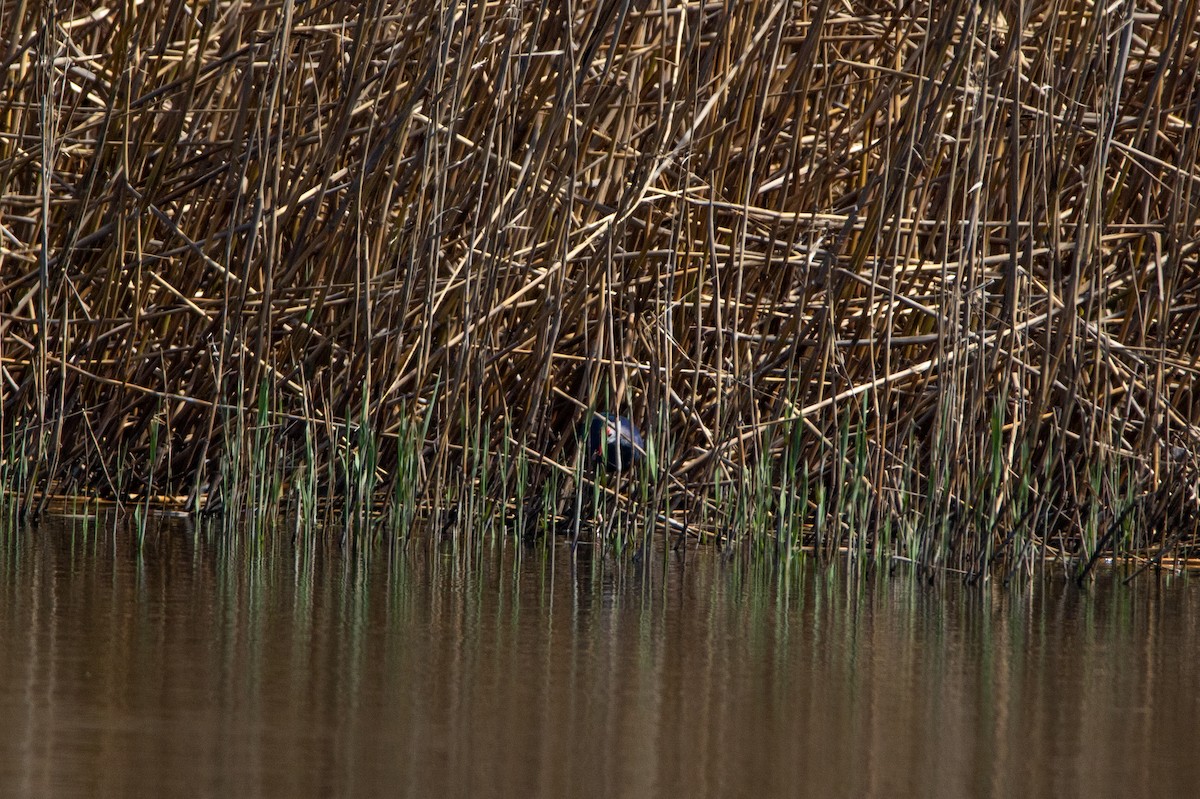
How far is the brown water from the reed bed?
417 mm

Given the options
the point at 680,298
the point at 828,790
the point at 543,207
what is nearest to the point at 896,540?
the point at 680,298

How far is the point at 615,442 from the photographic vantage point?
192 inches

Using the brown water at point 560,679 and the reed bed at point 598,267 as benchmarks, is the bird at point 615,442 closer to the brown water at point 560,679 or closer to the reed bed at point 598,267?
the reed bed at point 598,267

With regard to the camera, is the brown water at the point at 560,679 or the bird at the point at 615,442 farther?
the bird at the point at 615,442

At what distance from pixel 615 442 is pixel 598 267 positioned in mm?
490

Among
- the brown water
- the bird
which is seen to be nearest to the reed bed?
the bird

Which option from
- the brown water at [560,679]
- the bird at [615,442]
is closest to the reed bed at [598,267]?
the bird at [615,442]

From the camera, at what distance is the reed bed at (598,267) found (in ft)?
15.0

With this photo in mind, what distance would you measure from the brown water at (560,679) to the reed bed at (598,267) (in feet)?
1.37

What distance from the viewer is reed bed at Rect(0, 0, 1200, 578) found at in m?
4.58

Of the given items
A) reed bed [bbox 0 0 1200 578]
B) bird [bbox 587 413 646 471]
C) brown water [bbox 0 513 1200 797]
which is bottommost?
brown water [bbox 0 513 1200 797]

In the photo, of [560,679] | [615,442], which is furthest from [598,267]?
[560,679]

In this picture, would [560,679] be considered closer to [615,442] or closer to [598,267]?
[615,442]

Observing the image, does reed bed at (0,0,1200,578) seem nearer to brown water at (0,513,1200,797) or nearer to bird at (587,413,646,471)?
bird at (587,413,646,471)
